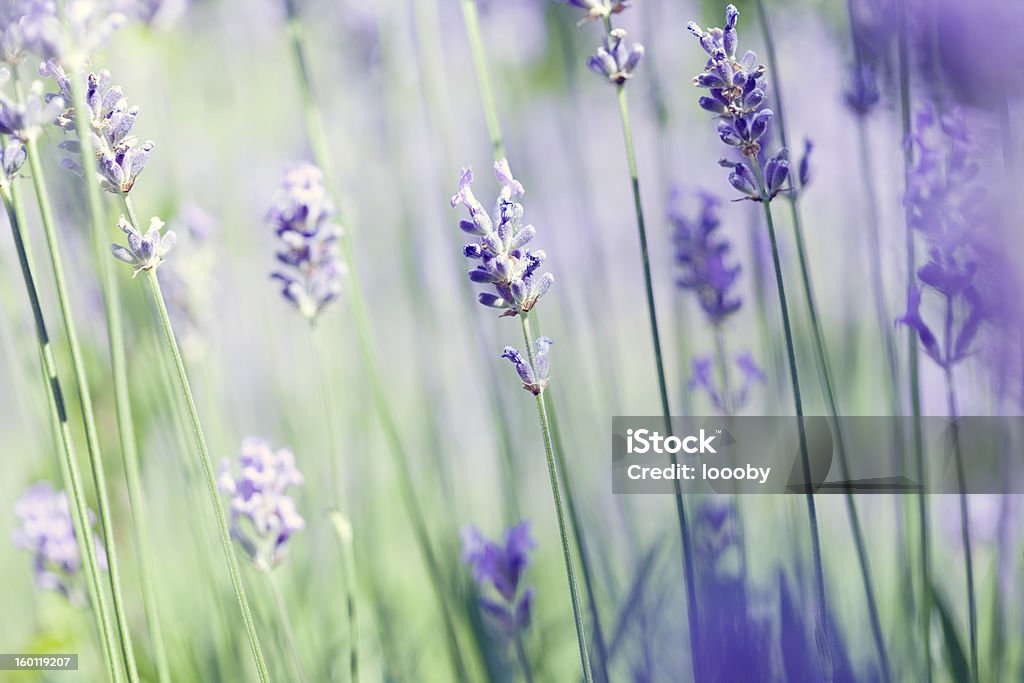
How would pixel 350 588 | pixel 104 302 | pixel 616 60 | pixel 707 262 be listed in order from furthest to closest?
pixel 707 262 → pixel 350 588 → pixel 616 60 → pixel 104 302

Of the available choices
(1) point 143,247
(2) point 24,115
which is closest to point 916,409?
(1) point 143,247

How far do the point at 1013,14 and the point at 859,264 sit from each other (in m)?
0.65

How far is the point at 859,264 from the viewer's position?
142 cm

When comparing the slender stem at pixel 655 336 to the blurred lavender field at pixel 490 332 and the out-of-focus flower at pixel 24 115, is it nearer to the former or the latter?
the blurred lavender field at pixel 490 332

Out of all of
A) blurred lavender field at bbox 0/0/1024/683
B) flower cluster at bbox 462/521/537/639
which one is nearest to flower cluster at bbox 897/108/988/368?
blurred lavender field at bbox 0/0/1024/683

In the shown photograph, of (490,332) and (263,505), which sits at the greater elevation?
(490,332)

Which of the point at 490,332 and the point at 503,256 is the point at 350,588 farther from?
the point at 490,332

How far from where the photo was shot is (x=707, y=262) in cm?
97

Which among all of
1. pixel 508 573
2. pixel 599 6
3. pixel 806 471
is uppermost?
pixel 599 6

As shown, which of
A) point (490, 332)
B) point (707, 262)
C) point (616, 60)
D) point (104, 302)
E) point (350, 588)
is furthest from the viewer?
point (490, 332)

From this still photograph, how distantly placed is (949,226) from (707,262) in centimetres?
31

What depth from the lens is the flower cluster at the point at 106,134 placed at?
2.03 ft

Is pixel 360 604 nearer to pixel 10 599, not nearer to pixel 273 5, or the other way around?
pixel 10 599

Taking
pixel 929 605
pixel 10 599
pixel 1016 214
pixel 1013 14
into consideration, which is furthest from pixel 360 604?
pixel 1013 14
